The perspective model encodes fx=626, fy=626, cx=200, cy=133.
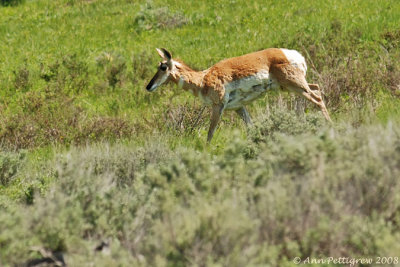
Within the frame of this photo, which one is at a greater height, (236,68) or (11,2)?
(236,68)

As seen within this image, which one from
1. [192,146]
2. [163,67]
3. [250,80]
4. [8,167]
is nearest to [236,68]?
[250,80]

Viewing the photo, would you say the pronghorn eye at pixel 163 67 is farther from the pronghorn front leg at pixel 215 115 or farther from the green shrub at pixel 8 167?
the green shrub at pixel 8 167

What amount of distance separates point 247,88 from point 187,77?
1.16m

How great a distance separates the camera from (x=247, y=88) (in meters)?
10.3

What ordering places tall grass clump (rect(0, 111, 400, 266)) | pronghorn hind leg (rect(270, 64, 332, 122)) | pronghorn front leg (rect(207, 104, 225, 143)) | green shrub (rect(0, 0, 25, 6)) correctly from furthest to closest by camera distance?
green shrub (rect(0, 0, 25, 6))
pronghorn front leg (rect(207, 104, 225, 143))
pronghorn hind leg (rect(270, 64, 332, 122))
tall grass clump (rect(0, 111, 400, 266))

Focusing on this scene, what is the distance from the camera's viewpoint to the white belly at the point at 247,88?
1018 cm

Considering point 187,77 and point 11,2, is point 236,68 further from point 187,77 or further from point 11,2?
point 11,2

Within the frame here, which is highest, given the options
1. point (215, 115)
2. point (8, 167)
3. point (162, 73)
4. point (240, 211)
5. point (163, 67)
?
point (240, 211)

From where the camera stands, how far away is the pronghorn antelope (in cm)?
1015

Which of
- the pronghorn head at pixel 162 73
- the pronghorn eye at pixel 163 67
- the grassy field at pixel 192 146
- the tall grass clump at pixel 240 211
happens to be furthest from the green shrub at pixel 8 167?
the tall grass clump at pixel 240 211

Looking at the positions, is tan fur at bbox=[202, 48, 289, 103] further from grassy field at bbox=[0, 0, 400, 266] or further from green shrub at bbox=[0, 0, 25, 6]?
green shrub at bbox=[0, 0, 25, 6]

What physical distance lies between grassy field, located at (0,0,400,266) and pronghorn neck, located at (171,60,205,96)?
0.83 meters

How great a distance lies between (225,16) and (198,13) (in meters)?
0.97

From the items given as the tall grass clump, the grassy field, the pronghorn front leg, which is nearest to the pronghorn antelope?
the pronghorn front leg
